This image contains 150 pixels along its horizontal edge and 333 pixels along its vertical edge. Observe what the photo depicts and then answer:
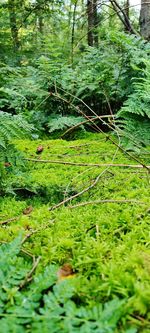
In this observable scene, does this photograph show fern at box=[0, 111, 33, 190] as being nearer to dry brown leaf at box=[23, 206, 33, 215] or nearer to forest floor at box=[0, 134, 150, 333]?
forest floor at box=[0, 134, 150, 333]

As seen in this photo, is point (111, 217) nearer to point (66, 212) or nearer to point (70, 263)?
point (66, 212)

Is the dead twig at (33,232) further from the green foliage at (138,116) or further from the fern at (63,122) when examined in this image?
the fern at (63,122)

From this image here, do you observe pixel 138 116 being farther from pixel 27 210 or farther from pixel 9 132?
pixel 27 210

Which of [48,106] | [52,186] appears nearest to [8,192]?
[52,186]

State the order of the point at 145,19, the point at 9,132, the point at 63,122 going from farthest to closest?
the point at 145,19
the point at 63,122
the point at 9,132

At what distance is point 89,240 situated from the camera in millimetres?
1585

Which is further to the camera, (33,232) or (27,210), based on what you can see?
(27,210)

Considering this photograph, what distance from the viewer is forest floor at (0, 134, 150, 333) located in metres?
1.06

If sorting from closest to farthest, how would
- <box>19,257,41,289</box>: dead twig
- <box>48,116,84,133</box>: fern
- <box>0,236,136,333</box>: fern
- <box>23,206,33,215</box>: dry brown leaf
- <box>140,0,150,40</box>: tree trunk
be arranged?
1. <box>0,236,136,333</box>: fern
2. <box>19,257,41,289</box>: dead twig
3. <box>23,206,33,215</box>: dry brown leaf
4. <box>48,116,84,133</box>: fern
5. <box>140,0,150,40</box>: tree trunk

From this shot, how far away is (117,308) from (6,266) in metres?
0.44

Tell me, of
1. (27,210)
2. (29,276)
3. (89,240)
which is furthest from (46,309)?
(27,210)

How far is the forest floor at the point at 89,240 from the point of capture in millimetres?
1062

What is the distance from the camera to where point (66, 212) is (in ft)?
6.39

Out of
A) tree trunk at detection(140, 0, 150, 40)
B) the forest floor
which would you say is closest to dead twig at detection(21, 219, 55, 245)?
the forest floor
